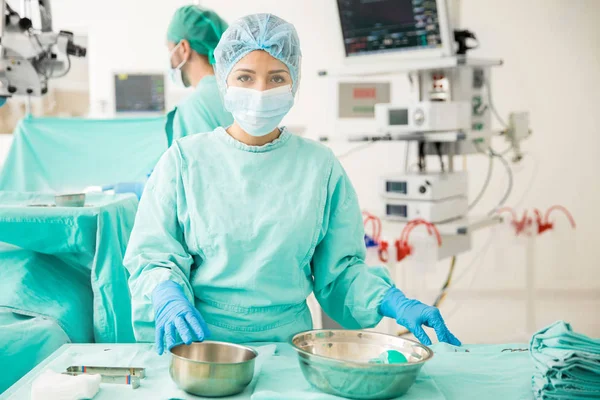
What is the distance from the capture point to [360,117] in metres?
4.50

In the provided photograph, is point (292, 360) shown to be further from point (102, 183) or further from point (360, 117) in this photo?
point (360, 117)

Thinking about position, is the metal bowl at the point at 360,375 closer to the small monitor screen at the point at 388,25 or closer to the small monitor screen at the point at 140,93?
the small monitor screen at the point at 388,25

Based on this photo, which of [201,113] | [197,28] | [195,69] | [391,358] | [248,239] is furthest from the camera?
[195,69]

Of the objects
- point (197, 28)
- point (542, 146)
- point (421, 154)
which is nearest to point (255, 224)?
point (197, 28)

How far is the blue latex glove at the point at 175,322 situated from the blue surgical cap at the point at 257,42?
56 cm

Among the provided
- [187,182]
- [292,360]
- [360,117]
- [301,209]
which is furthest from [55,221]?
[360,117]

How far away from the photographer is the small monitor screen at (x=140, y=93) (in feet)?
14.3

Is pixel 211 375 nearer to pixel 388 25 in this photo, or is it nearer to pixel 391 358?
pixel 391 358

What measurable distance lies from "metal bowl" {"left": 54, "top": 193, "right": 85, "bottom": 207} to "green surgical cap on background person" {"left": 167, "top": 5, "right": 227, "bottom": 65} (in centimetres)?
78

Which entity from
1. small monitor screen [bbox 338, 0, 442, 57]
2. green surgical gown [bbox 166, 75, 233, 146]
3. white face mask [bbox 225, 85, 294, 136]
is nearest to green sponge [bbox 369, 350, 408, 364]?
white face mask [bbox 225, 85, 294, 136]

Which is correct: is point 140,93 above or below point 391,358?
above

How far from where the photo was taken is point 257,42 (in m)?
1.50

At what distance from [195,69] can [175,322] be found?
62.6 inches

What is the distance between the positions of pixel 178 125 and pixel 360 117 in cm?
225
